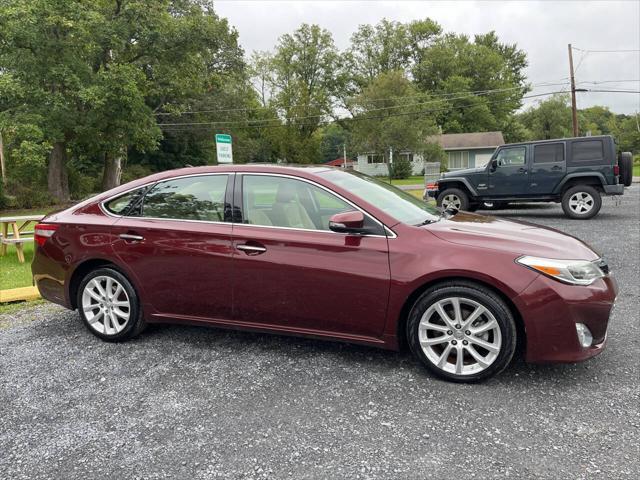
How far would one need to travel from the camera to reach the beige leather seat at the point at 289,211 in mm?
3520

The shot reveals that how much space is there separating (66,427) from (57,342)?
1606mm

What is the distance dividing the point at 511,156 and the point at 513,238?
9.22 m

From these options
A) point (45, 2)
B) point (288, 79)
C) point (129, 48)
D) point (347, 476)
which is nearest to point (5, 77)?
point (45, 2)

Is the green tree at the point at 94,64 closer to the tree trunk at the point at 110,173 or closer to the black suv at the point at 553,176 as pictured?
the tree trunk at the point at 110,173

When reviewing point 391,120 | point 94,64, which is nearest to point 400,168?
point 391,120

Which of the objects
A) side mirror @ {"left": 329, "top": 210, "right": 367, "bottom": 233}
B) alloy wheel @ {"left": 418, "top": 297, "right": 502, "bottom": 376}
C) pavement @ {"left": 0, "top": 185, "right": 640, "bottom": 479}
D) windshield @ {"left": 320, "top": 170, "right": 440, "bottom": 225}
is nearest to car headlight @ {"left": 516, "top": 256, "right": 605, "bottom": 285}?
alloy wheel @ {"left": 418, "top": 297, "right": 502, "bottom": 376}

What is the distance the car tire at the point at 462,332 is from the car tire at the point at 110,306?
7.66 feet

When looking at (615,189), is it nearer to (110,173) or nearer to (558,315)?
(558,315)

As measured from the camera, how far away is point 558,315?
294 centimetres

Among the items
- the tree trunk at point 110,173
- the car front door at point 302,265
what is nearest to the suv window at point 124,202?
the car front door at point 302,265

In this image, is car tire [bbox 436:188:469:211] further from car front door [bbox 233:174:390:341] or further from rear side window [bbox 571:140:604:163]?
car front door [bbox 233:174:390:341]

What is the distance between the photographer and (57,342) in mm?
4121

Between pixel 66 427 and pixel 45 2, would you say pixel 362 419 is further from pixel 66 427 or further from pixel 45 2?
pixel 45 2

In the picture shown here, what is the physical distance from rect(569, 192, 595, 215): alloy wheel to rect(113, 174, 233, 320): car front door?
9.95 metres
